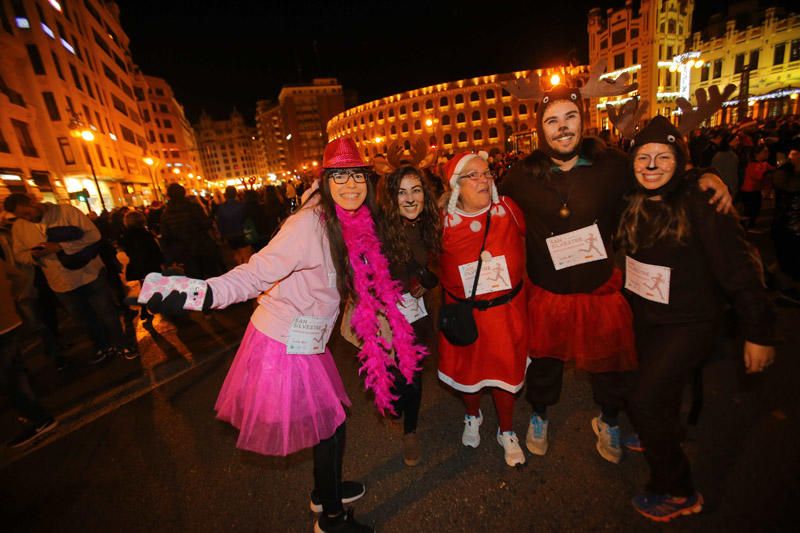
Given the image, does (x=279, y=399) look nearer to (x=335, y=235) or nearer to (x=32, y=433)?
(x=335, y=235)

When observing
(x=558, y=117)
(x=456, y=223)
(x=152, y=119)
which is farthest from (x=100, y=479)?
(x=152, y=119)

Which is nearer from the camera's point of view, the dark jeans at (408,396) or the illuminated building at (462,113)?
the dark jeans at (408,396)

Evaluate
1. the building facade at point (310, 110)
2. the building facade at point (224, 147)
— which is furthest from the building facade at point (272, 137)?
the building facade at point (310, 110)

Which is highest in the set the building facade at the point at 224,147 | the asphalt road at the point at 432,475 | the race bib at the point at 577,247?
the building facade at the point at 224,147

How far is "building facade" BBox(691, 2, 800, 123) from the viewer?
36062 millimetres

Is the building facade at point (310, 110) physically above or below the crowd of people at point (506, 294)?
above

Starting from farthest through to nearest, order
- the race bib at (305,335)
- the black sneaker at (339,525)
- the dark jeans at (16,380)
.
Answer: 1. the dark jeans at (16,380)
2. the black sneaker at (339,525)
3. the race bib at (305,335)

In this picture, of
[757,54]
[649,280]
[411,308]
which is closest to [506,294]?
[411,308]

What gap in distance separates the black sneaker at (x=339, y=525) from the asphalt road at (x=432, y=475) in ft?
0.47

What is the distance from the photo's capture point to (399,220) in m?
2.51

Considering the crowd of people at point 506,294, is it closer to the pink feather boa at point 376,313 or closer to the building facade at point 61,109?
the pink feather boa at point 376,313

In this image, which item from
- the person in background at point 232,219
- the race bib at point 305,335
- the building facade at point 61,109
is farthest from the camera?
the building facade at point 61,109

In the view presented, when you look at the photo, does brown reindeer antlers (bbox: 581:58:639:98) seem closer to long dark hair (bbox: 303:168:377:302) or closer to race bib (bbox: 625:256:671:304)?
race bib (bbox: 625:256:671:304)

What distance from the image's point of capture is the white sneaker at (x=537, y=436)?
8.87ft
